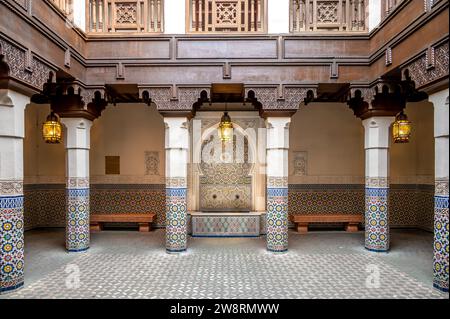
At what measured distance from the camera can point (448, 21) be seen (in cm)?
283

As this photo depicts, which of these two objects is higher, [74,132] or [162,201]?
[74,132]

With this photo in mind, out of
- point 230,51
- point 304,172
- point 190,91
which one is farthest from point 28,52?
point 304,172

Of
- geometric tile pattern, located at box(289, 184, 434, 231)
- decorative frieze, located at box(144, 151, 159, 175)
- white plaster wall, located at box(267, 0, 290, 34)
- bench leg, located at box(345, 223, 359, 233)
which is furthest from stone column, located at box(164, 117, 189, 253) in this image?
bench leg, located at box(345, 223, 359, 233)

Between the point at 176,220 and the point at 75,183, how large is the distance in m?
1.71

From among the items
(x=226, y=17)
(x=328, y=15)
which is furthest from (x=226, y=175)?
(x=328, y=15)

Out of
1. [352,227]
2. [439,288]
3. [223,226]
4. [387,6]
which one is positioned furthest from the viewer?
[352,227]

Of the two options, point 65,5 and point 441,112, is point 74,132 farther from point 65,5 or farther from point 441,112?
point 441,112

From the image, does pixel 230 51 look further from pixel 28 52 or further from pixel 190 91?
pixel 28 52

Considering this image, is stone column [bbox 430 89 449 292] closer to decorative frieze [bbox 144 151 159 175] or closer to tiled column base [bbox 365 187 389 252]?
tiled column base [bbox 365 187 389 252]

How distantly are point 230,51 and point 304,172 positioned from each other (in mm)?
3322

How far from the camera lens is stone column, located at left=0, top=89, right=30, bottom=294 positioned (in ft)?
10.2

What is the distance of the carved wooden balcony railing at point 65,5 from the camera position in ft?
12.8

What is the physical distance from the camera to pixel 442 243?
3104 millimetres

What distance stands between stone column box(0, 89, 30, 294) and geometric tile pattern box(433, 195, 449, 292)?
4.49 metres
